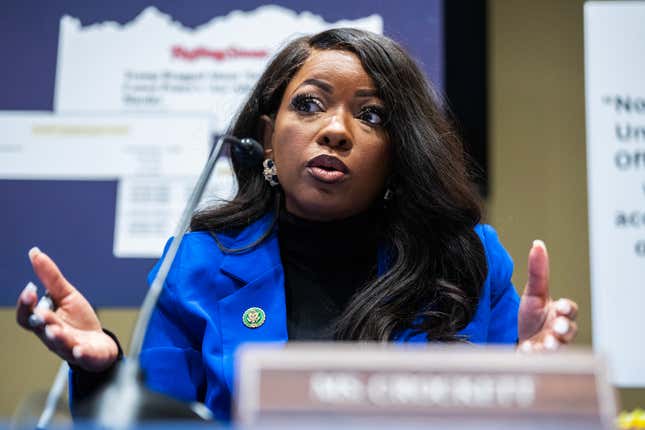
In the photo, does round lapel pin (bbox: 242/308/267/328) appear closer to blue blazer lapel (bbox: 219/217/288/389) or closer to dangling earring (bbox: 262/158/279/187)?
blue blazer lapel (bbox: 219/217/288/389)

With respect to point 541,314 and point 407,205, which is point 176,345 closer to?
point 407,205

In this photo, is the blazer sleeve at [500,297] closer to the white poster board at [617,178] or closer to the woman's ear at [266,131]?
the woman's ear at [266,131]

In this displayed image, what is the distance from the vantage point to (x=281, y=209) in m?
1.71

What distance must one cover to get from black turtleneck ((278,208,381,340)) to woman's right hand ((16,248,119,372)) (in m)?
0.53

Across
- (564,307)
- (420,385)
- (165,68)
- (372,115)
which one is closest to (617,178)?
(372,115)

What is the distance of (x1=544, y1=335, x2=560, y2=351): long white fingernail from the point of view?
3.41ft

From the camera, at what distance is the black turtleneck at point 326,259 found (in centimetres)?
160

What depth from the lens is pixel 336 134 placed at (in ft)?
4.98

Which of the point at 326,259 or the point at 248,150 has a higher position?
the point at 248,150

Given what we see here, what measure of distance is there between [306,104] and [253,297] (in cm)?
41

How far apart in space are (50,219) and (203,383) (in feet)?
3.84

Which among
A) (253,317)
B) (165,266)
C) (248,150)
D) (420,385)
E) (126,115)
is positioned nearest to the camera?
(420,385)

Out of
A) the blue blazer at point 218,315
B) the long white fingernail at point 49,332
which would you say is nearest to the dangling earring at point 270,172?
the blue blazer at point 218,315

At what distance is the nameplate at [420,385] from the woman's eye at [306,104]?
1.01m
